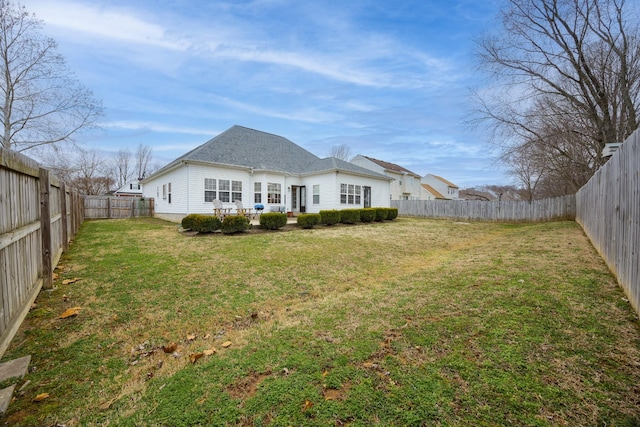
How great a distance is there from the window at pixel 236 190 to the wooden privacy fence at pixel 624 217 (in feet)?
50.9

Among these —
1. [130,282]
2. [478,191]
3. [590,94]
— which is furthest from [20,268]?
[478,191]

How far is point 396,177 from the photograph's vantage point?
34625 mm

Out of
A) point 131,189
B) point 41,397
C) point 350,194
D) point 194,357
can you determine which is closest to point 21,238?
point 41,397

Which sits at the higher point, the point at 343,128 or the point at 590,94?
the point at 343,128

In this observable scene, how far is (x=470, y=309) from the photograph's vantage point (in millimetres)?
3779

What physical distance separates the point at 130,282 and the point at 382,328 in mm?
4978

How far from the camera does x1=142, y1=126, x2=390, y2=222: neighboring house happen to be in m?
15.4

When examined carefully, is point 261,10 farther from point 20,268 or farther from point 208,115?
point 208,115

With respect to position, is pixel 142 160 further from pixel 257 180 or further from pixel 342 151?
pixel 257 180

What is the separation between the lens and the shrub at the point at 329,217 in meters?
13.3

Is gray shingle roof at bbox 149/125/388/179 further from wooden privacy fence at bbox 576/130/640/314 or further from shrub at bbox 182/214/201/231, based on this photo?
wooden privacy fence at bbox 576/130/640/314

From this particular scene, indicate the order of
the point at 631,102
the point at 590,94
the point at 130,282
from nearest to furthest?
the point at 130,282 → the point at 631,102 → the point at 590,94

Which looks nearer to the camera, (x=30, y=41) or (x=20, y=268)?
(x=20, y=268)

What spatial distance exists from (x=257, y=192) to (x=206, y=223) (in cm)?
719
